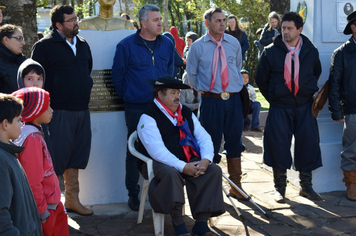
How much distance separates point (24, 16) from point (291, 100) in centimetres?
405

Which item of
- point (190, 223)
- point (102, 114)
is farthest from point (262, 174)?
point (102, 114)

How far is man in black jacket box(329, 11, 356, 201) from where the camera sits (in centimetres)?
537

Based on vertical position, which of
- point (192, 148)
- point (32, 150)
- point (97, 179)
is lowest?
point (97, 179)

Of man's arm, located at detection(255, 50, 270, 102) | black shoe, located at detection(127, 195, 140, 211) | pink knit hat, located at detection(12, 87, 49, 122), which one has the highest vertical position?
pink knit hat, located at detection(12, 87, 49, 122)

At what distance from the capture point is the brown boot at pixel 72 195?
5.01m

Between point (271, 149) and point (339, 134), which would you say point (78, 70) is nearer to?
point (271, 149)

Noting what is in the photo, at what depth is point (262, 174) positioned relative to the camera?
6.51 metres

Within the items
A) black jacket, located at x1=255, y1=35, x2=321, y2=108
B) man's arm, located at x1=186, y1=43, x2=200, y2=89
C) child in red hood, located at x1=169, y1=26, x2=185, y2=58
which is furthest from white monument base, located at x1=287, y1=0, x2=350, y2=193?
child in red hood, located at x1=169, y1=26, x2=185, y2=58

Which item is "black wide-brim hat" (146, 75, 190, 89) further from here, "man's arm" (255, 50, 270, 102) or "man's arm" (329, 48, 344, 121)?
"man's arm" (329, 48, 344, 121)

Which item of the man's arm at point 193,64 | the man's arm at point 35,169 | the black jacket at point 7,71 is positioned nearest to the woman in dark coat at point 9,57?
the black jacket at point 7,71

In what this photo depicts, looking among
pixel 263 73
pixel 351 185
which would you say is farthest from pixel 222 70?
pixel 351 185

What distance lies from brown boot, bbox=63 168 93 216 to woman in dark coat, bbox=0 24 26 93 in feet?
3.65

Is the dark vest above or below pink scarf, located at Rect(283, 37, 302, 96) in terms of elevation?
below

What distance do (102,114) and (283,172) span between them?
2262 mm
